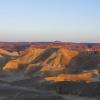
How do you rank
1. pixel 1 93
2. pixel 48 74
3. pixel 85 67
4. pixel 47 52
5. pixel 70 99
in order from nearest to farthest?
pixel 70 99 → pixel 1 93 → pixel 48 74 → pixel 85 67 → pixel 47 52

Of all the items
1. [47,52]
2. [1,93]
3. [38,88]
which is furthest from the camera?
[47,52]

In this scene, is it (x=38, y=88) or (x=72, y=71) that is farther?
(x=72, y=71)

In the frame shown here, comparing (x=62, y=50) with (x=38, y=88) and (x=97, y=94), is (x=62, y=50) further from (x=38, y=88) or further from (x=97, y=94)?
(x=97, y=94)

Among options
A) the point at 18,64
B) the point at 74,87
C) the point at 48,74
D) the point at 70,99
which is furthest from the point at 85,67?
the point at 70,99

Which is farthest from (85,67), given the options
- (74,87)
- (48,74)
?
(74,87)

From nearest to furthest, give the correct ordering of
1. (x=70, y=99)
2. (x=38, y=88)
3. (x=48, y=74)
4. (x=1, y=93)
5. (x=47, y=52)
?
(x=70, y=99) < (x=1, y=93) < (x=38, y=88) < (x=48, y=74) < (x=47, y=52)

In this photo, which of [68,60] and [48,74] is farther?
[68,60]

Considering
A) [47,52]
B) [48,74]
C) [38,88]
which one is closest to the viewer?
[38,88]

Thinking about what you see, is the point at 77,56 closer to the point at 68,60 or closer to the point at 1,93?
the point at 68,60
